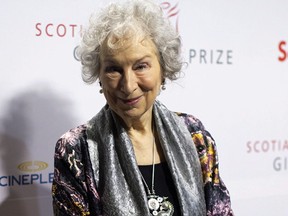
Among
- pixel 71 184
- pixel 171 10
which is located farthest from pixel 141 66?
pixel 171 10

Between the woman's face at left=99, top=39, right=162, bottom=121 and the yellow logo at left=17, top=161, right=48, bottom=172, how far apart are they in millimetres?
386

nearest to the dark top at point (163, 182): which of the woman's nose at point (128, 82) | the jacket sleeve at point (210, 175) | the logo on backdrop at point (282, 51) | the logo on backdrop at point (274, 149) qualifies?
the jacket sleeve at point (210, 175)

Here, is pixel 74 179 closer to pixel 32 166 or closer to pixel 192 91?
pixel 32 166

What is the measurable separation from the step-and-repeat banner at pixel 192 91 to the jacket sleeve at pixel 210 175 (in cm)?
20

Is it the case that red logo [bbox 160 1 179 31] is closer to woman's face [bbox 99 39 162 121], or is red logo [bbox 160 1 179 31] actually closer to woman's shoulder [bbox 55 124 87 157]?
woman's face [bbox 99 39 162 121]

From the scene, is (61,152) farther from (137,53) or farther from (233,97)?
(233,97)

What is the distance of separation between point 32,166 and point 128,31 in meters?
0.55

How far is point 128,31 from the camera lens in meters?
0.99

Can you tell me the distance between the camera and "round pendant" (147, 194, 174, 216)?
3.46ft

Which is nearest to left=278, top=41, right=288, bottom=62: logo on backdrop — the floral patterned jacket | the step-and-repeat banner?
the step-and-repeat banner

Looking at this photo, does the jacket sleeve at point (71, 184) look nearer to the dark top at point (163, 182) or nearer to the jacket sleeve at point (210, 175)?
the dark top at point (163, 182)

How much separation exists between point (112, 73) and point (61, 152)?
0.22 m

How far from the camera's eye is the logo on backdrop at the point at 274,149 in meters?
1.67

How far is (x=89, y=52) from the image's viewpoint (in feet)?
3.42
